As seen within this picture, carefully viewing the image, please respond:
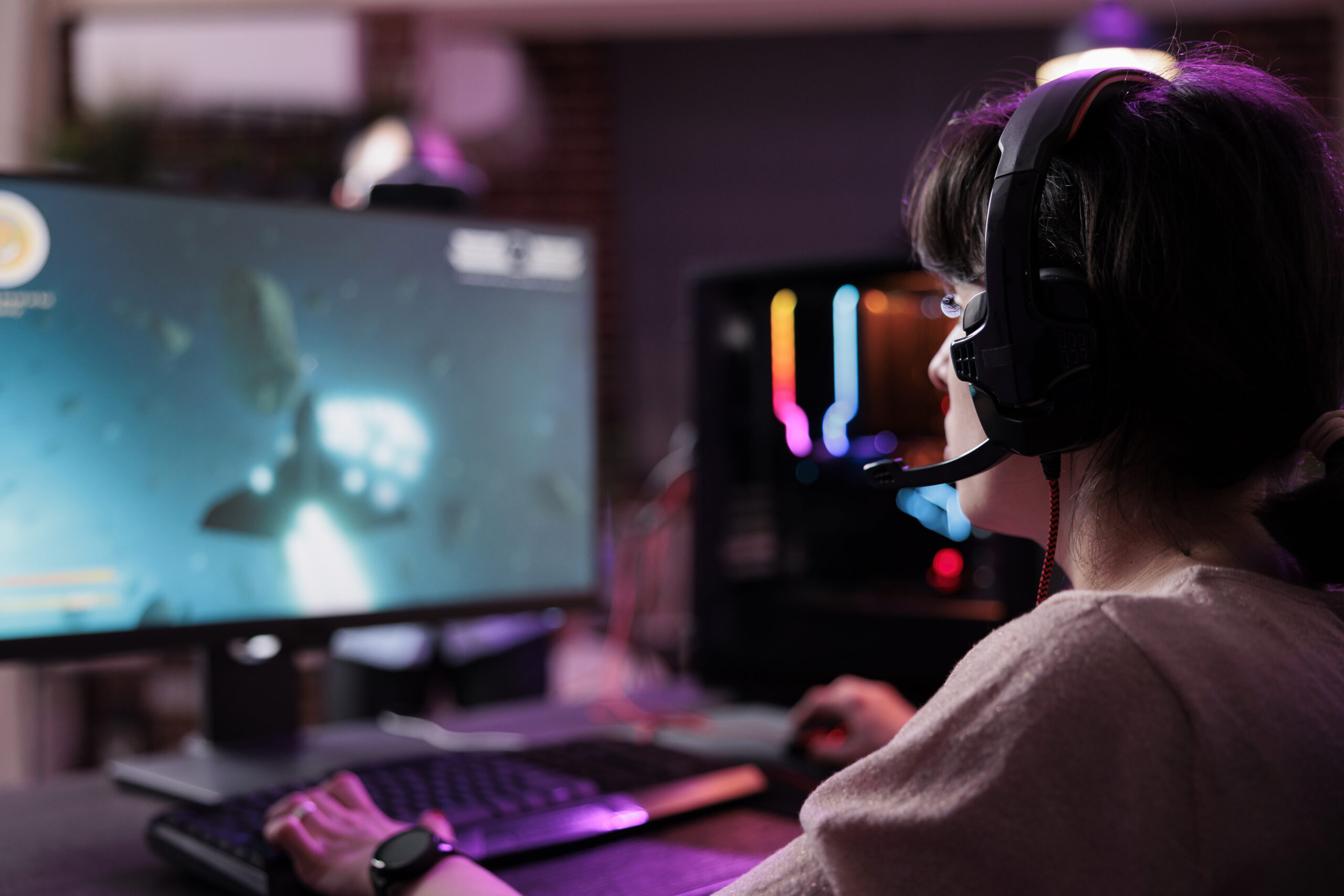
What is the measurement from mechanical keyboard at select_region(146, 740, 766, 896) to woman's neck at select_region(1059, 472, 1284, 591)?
38cm

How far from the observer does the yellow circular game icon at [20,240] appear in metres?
0.78

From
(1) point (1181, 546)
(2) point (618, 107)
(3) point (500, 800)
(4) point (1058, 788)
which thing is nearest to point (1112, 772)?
(4) point (1058, 788)

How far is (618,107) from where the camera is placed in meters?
4.06

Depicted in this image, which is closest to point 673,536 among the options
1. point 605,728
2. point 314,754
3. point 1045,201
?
point 605,728

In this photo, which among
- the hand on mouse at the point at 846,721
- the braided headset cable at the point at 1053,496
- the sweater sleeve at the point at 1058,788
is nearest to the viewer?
the sweater sleeve at the point at 1058,788

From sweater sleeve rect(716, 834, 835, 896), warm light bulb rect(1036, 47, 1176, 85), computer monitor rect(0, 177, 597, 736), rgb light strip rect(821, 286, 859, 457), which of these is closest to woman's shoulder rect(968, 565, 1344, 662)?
sweater sleeve rect(716, 834, 835, 896)

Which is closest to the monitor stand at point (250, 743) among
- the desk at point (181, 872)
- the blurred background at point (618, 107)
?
the desk at point (181, 872)

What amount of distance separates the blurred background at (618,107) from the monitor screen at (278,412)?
2.08m

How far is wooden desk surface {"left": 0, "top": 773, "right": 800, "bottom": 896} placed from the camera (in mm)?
653

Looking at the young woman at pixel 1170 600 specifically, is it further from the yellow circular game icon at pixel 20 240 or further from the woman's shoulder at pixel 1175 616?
the yellow circular game icon at pixel 20 240

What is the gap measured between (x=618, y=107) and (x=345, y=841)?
375cm

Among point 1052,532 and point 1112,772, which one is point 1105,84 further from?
point 1112,772

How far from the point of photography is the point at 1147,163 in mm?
502

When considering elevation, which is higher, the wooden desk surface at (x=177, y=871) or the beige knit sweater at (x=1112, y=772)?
the beige knit sweater at (x=1112, y=772)
